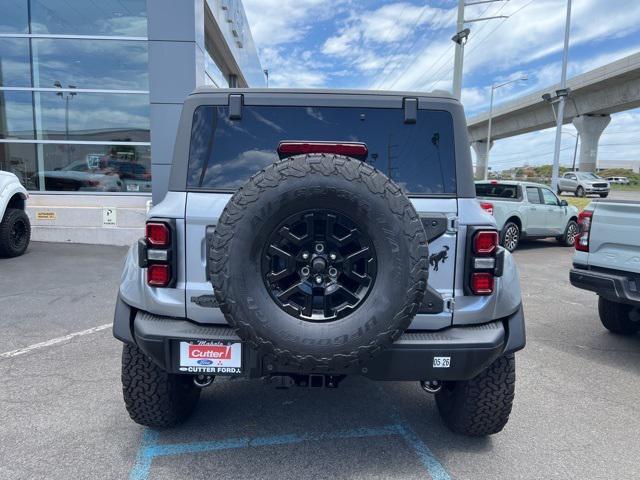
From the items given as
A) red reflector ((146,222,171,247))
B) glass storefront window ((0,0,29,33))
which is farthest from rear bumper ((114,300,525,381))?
glass storefront window ((0,0,29,33))

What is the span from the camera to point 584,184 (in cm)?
3162

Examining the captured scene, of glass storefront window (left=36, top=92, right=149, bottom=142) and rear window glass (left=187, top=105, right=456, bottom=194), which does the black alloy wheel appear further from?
glass storefront window (left=36, top=92, right=149, bottom=142)

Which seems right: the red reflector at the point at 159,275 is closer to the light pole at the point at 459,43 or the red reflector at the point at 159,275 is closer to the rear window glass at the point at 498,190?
the rear window glass at the point at 498,190

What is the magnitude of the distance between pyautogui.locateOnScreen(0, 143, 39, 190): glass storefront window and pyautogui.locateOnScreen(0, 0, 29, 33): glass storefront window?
278 cm

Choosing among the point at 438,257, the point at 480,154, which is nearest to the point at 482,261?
the point at 438,257

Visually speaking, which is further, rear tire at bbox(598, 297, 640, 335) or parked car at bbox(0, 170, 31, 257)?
parked car at bbox(0, 170, 31, 257)

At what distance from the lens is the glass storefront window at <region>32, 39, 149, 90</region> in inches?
433

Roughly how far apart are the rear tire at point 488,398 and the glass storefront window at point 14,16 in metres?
13.0

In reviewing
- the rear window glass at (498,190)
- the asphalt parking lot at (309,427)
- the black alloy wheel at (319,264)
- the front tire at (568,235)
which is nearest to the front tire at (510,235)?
the rear window glass at (498,190)

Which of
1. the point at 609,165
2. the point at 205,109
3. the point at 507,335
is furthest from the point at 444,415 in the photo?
the point at 609,165

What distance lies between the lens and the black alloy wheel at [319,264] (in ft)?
7.24

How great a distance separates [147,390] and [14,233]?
7.35 m

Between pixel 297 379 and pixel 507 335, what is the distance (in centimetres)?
121

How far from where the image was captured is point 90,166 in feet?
36.4
